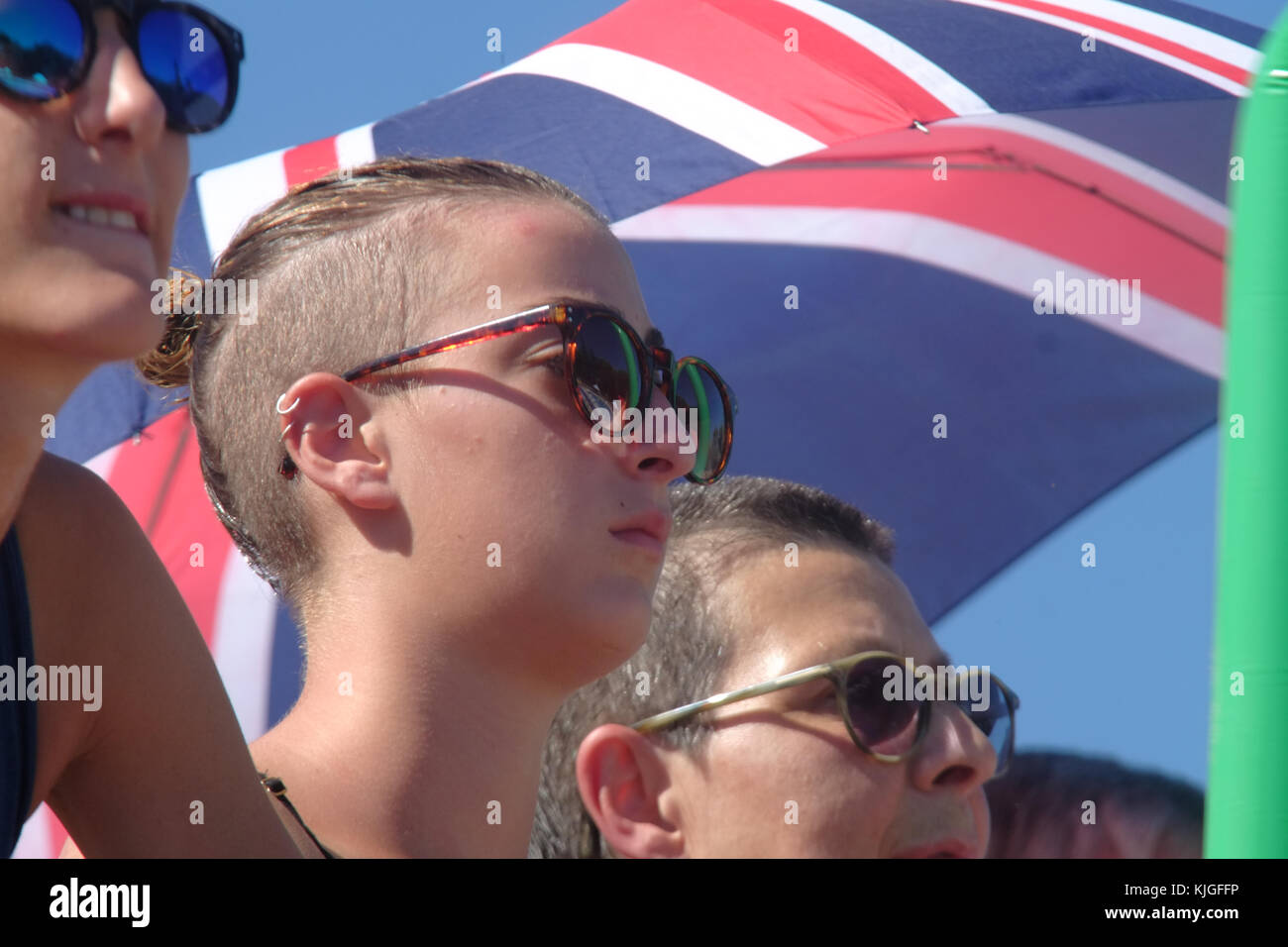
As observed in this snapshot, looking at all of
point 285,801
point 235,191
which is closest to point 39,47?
point 285,801

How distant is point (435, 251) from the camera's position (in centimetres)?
214

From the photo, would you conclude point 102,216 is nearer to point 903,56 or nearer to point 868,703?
point 868,703

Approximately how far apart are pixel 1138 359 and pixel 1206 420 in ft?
0.95

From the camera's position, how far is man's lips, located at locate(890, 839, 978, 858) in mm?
2584

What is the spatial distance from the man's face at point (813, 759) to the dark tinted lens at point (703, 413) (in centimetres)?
56

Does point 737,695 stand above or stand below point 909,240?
below

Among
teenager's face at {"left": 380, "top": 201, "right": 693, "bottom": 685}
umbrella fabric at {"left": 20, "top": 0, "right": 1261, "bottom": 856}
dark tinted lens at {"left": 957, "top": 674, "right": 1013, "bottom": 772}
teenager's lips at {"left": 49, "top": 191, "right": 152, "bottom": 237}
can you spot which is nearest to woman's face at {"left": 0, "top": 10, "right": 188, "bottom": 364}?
teenager's lips at {"left": 49, "top": 191, "right": 152, "bottom": 237}

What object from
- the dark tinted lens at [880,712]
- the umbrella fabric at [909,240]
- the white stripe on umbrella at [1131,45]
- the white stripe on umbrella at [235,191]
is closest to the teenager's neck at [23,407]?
the dark tinted lens at [880,712]

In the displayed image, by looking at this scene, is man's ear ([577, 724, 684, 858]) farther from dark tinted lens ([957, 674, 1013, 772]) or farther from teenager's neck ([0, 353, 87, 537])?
teenager's neck ([0, 353, 87, 537])

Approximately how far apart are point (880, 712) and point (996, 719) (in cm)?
38

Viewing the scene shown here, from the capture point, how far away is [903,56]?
13.4ft

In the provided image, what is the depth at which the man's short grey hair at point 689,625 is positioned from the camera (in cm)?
280
